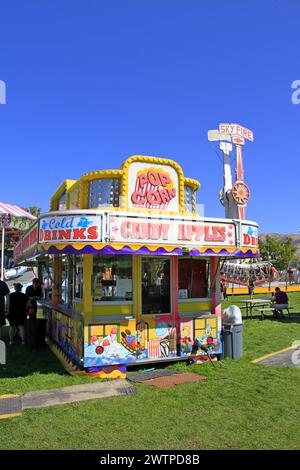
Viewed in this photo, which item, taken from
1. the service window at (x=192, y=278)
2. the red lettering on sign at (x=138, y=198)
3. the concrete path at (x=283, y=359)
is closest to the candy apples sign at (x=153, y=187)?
the red lettering on sign at (x=138, y=198)

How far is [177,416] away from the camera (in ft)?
17.5

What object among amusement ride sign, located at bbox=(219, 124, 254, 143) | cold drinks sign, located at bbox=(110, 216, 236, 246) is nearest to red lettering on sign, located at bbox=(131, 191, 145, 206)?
cold drinks sign, located at bbox=(110, 216, 236, 246)

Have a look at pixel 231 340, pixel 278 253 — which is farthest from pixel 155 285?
pixel 278 253

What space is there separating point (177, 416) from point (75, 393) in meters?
1.82

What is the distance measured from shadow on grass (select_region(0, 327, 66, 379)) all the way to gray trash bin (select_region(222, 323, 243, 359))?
3456mm

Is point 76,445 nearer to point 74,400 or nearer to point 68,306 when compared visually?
point 74,400

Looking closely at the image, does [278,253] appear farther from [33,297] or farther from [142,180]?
[142,180]

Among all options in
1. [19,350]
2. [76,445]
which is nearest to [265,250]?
[19,350]

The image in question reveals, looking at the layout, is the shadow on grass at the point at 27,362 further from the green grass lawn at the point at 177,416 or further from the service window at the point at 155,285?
the service window at the point at 155,285

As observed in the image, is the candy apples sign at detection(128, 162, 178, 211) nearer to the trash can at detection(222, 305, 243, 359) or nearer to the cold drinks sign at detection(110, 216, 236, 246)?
the cold drinks sign at detection(110, 216, 236, 246)

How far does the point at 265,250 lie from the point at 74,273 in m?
66.8

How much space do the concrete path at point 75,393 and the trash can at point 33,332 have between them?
3.92 meters

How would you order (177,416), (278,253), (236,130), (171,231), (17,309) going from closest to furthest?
(177,416)
(171,231)
(17,309)
(236,130)
(278,253)

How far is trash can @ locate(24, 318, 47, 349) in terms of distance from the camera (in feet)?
33.5
